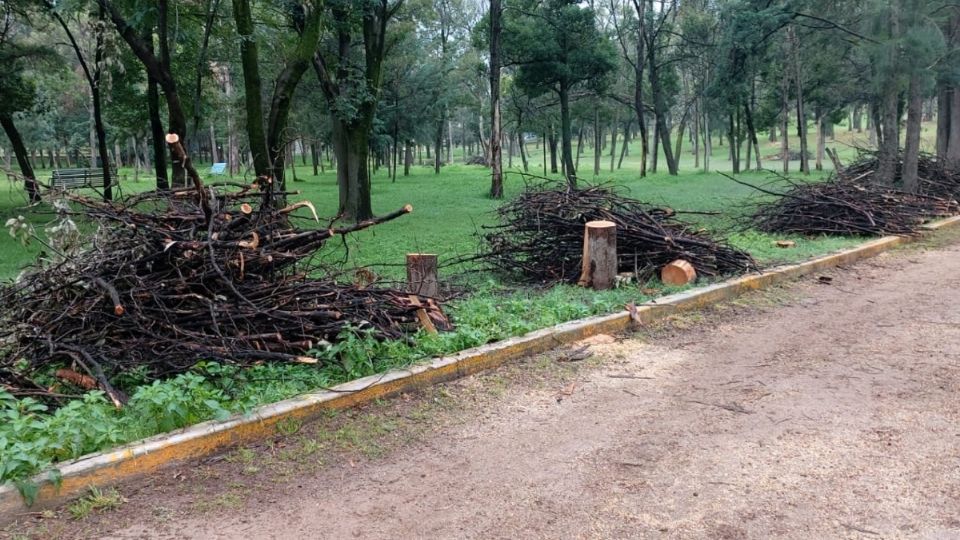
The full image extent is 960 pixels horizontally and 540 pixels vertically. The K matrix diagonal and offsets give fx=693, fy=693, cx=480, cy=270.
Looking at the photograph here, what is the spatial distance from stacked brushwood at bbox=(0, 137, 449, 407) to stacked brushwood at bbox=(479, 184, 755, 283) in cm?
313

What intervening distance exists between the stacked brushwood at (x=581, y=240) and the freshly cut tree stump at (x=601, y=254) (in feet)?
1.34

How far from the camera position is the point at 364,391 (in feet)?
14.6

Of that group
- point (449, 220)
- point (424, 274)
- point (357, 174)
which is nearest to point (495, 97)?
point (357, 174)

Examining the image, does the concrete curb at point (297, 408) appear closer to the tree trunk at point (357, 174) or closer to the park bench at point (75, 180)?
the park bench at point (75, 180)

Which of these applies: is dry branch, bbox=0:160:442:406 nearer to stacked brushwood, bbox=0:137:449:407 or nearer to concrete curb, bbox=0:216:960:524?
stacked brushwood, bbox=0:137:449:407

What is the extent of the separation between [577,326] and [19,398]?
404cm

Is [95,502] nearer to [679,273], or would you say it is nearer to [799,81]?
[679,273]

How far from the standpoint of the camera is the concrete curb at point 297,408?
333 centimetres

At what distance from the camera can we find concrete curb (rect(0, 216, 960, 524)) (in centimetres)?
333

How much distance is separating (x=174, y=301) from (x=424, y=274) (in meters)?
2.38

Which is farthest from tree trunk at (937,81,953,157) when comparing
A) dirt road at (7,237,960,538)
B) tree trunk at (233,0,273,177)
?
tree trunk at (233,0,273,177)

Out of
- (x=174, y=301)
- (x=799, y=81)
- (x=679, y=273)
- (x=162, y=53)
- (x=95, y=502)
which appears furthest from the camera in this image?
(x=799, y=81)

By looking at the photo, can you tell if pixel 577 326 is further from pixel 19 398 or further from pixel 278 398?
pixel 19 398

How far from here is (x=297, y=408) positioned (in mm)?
4133
